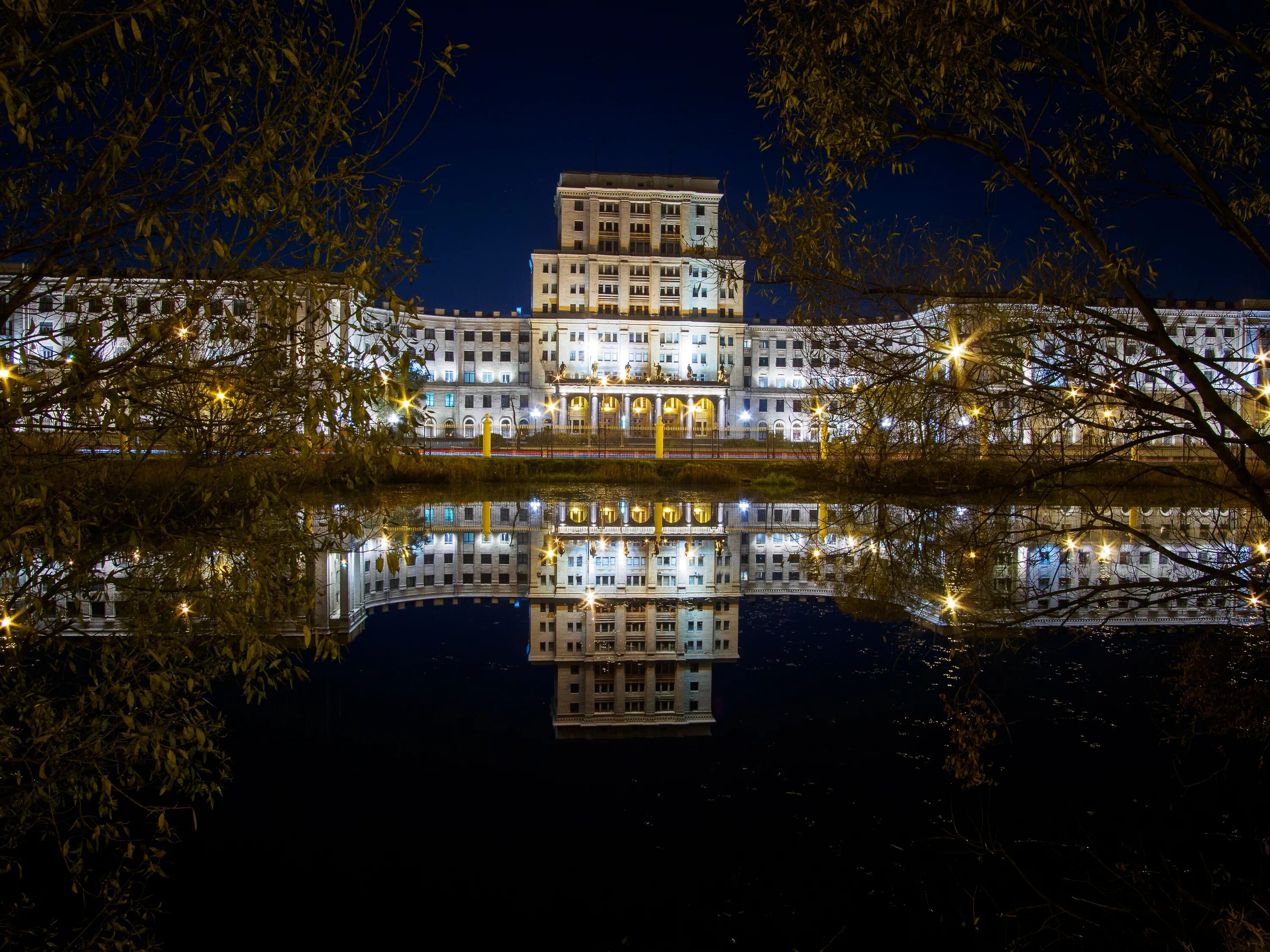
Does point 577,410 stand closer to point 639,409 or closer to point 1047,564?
point 639,409

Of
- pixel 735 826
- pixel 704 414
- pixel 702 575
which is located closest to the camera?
pixel 735 826

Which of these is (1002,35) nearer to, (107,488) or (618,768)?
(618,768)

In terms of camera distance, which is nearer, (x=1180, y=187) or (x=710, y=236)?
(x=1180, y=187)

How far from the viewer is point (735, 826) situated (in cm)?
457

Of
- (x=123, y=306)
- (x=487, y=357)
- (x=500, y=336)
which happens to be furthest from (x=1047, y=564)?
(x=500, y=336)

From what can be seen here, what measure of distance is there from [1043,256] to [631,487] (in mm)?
23020

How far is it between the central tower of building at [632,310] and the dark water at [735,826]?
63.7 meters

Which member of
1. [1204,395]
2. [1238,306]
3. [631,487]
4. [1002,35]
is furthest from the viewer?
[1238,306]

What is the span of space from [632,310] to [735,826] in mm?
70312

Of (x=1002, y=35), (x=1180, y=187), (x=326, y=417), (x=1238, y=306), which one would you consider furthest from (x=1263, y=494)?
(x=1238, y=306)

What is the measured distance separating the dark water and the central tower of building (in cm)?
6371

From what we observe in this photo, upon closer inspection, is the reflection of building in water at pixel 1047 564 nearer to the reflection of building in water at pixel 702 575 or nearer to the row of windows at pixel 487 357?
the reflection of building in water at pixel 702 575

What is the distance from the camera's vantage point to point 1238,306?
67625 mm

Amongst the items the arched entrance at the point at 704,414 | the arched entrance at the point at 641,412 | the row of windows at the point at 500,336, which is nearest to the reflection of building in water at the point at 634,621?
the arched entrance at the point at 704,414
